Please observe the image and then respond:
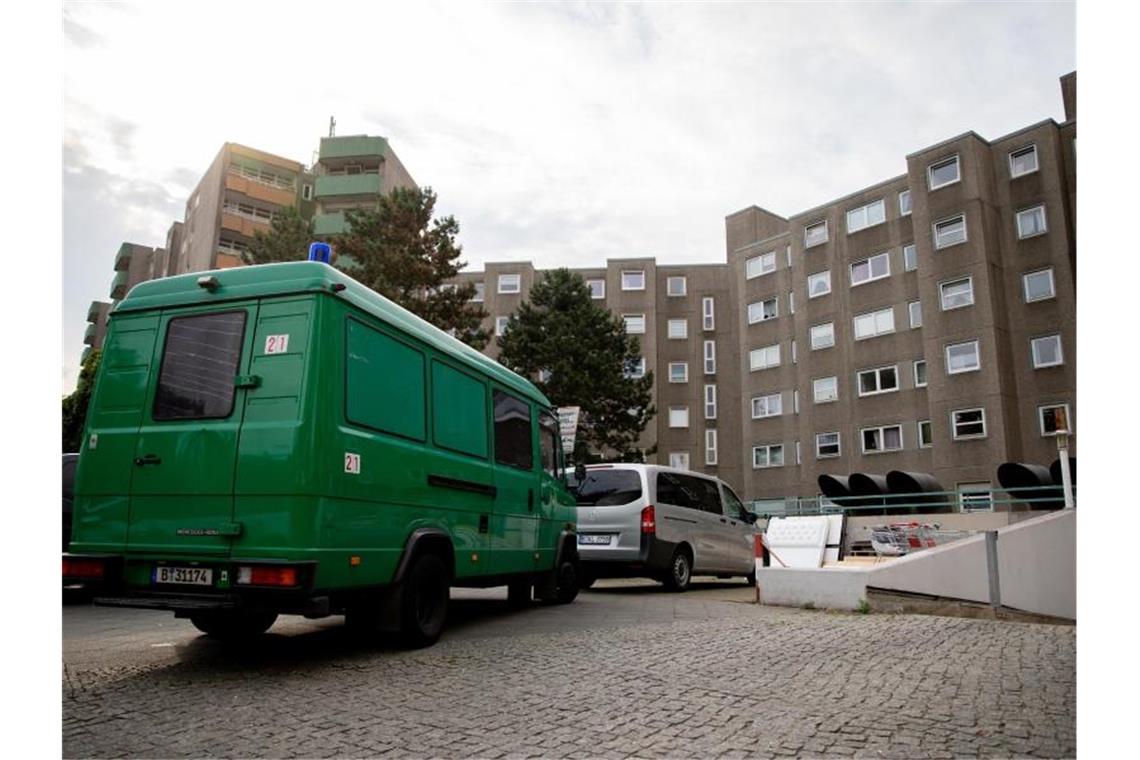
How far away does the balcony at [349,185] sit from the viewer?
51.2 meters

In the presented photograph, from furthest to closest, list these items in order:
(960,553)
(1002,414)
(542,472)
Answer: (1002,414), (960,553), (542,472)

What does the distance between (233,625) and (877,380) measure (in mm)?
34391

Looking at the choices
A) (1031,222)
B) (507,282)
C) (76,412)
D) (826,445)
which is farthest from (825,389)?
(76,412)

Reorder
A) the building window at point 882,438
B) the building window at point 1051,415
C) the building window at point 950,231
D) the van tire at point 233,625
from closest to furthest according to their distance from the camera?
the van tire at point 233,625
the building window at point 1051,415
the building window at point 950,231
the building window at point 882,438

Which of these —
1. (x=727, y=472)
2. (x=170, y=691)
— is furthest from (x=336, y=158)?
(x=170, y=691)

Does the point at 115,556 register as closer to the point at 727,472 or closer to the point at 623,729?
the point at 623,729

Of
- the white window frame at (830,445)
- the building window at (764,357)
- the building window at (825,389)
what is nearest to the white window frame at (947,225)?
the building window at (825,389)

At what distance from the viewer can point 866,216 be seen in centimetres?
3847

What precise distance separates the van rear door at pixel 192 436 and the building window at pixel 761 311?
132 feet

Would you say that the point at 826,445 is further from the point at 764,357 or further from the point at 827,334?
the point at 764,357

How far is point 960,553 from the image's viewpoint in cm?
1089

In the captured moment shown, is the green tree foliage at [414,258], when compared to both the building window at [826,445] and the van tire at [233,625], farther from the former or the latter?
the van tire at [233,625]
